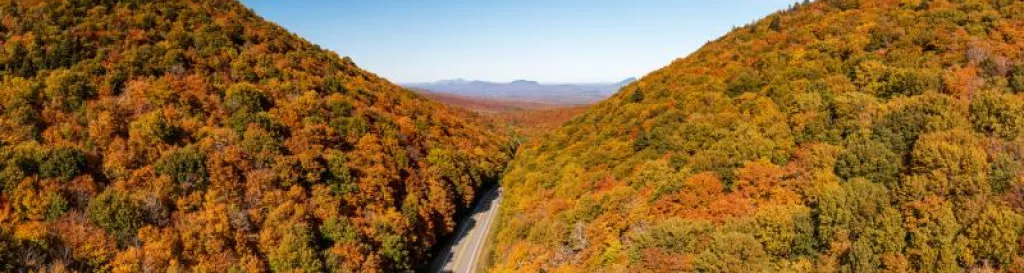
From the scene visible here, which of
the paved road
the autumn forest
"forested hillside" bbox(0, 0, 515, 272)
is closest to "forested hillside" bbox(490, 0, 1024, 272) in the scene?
the autumn forest

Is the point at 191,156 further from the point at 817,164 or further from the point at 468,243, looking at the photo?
the point at 817,164

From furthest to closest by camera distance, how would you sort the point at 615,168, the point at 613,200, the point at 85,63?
the point at 85,63 → the point at 615,168 → the point at 613,200

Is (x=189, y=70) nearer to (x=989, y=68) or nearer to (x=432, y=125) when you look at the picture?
(x=432, y=125)

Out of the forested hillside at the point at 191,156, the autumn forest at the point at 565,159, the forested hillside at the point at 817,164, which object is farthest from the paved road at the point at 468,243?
the forested hillside at the point at 817,164

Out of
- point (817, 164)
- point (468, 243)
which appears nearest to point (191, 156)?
point (468, 243)

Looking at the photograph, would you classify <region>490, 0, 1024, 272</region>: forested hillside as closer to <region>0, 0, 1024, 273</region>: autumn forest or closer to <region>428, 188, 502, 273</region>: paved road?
<region>0, 0, 1024, 273</region>: autumn forest

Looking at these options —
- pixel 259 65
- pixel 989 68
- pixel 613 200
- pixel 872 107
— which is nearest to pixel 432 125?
pixel 259 65
